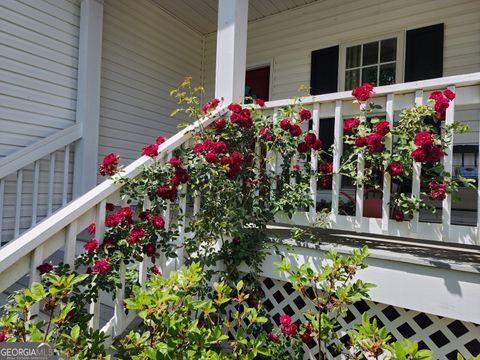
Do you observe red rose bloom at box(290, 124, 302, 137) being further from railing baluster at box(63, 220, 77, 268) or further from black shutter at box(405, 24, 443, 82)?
black shutter at box(405, 24, 443, 82)

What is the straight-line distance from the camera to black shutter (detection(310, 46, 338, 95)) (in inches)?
175

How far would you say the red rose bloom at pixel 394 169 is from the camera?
1.91 meters

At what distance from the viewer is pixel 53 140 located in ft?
12.0

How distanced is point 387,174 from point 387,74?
274 centimetres

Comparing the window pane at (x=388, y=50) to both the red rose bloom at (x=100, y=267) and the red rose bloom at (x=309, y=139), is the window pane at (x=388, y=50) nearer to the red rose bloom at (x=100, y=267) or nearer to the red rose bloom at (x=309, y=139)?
the red rose bloom at (x=309, y=139)

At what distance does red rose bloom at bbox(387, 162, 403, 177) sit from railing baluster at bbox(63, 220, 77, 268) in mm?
1777

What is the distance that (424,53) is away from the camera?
3.81m

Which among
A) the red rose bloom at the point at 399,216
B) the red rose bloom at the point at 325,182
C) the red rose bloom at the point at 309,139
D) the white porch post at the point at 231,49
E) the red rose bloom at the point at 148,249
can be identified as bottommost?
the red rose bloom at the point at 148,249

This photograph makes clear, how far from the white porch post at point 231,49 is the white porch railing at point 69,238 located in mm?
786

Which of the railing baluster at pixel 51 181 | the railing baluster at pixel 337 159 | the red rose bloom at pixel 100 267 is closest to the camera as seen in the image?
the red rose bloom at pixel 100 267

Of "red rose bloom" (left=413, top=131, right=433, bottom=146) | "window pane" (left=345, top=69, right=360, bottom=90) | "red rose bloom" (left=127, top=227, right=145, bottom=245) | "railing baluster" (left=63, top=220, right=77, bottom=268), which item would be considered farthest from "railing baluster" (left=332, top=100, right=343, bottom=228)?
"window pane" (left=345, top=69, right=360, bottom=90)

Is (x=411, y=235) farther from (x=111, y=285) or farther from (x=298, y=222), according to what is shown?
(x=111, y=285)

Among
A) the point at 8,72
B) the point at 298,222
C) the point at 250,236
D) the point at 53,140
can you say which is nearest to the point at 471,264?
the point at 298,222

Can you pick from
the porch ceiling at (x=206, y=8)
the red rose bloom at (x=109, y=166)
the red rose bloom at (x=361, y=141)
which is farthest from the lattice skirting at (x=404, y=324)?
the porch ceiling at (x=206, y=8)
